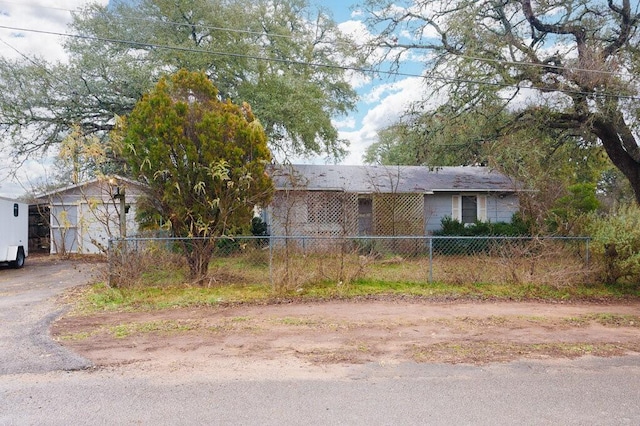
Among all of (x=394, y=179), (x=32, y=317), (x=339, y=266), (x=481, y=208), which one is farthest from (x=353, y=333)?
(x=481, y=208)

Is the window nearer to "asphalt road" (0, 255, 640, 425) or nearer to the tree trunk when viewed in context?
the tree trunk

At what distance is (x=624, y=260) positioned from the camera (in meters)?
8.62

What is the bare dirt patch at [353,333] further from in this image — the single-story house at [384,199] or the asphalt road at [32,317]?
the single-story house at [384,199]

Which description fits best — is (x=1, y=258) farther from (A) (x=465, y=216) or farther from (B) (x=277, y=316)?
(A) (x=465, y=216)

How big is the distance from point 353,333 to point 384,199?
30.5ft

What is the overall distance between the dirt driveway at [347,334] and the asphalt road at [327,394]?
1.04ft

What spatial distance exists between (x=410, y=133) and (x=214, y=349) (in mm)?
11526

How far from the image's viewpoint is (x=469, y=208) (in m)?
17.0

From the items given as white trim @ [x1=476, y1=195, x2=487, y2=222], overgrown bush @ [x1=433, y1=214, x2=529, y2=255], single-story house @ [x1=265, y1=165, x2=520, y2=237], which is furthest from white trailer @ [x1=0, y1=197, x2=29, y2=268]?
white trim @ [x1=476, y1=195, x2=487, y2=222]

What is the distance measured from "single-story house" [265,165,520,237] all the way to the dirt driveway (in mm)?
6180

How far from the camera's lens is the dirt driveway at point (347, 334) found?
16.5ft

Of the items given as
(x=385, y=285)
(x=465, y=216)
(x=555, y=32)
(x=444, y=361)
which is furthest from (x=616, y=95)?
(x=444, y=361)

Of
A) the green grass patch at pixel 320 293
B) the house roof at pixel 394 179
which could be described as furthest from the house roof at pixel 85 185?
the house roof at pixel 394 179

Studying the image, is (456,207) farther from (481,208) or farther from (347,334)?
(347,334)
